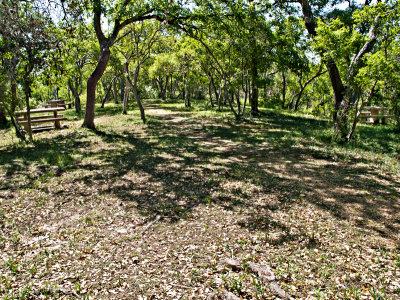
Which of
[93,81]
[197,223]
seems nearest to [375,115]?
[197,223]

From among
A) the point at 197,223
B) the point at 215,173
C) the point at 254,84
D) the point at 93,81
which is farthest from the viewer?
Answer: the point at 254,84

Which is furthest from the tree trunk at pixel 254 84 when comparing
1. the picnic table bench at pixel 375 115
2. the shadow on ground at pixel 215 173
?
the picnic table bench at pixel 375 115

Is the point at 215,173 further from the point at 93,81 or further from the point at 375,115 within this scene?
the point at 375,115

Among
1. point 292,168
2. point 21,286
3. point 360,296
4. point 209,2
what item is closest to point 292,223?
point 360,296

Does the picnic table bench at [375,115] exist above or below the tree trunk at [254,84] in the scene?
below

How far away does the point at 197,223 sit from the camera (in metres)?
5.71

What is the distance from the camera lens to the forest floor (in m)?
3.97

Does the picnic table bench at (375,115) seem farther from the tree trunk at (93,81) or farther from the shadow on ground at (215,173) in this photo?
the tree trunk at (93,81)

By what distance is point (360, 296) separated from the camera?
12.0 feet

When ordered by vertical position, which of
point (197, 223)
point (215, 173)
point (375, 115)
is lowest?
point (197, 223)

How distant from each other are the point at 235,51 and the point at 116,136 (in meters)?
9.64

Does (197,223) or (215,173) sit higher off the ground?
(215,173)

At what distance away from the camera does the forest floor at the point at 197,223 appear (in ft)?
13.0

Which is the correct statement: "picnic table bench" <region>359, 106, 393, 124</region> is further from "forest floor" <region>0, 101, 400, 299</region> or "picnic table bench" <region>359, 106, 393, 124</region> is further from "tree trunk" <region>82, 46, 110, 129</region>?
"tree trunk" <region>82, 46, 110, 129</region>
